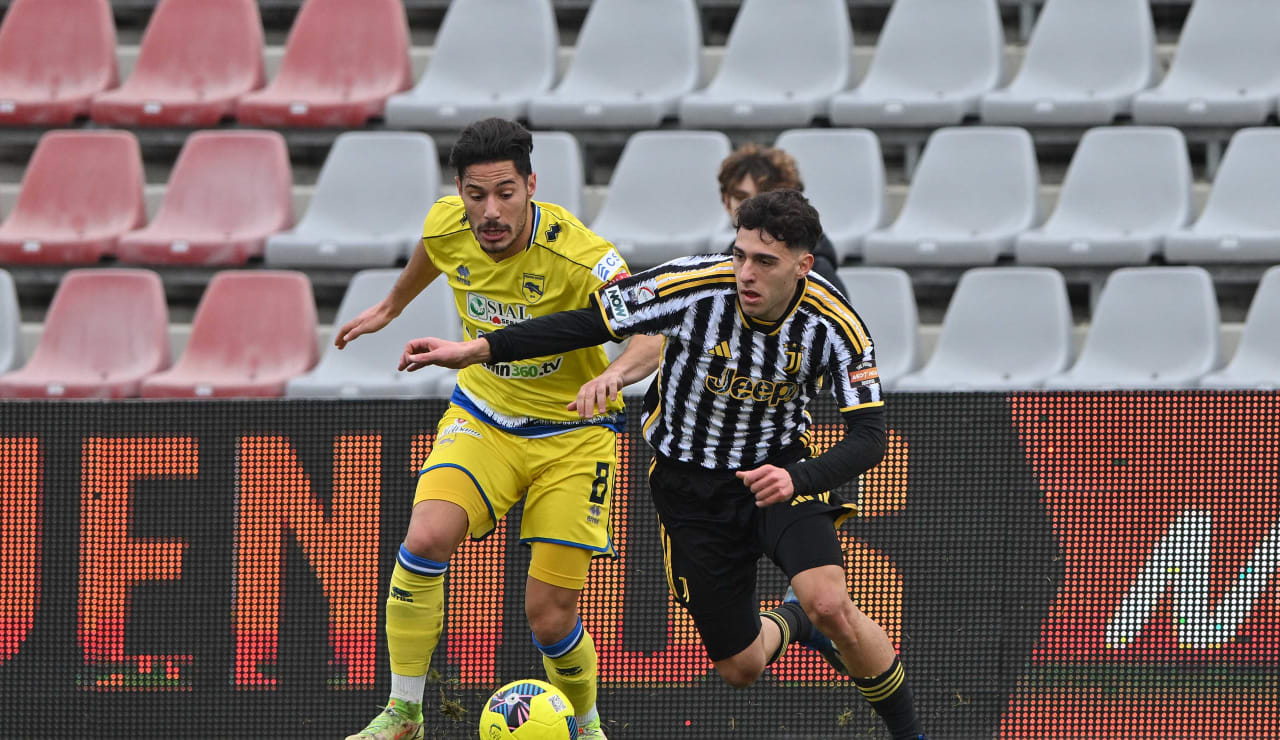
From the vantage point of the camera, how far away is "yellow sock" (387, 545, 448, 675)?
5.38 meters

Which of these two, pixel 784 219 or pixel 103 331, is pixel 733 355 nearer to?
pixel 784 219

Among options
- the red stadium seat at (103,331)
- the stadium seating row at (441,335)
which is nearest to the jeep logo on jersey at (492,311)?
the stadium seating row at (441,335)

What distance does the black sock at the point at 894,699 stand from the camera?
530 cm

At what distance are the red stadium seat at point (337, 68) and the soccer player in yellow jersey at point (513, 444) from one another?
474 centimetres

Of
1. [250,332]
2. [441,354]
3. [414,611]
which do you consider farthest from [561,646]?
[250,332]

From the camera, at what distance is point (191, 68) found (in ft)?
34.6

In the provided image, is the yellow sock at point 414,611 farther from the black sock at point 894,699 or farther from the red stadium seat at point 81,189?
the red stadium seat at point 81,189

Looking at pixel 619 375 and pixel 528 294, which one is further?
pixel 528 294

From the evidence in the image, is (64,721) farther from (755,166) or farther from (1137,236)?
(1137,236)

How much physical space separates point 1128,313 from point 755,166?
129 inches

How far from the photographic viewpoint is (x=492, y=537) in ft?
21.4

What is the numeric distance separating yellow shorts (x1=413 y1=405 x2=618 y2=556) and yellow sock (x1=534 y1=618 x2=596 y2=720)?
34 cm

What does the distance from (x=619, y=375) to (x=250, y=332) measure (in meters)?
4.65

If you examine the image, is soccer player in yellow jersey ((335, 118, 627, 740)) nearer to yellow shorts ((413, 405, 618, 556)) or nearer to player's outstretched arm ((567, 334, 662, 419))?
yellow shorts ((413, 405, 618, 556))
